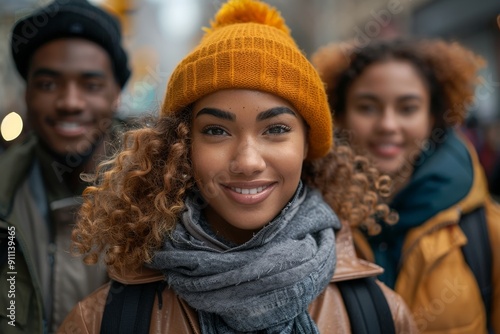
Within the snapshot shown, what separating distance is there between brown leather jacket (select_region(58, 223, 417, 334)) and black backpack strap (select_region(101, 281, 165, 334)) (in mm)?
33

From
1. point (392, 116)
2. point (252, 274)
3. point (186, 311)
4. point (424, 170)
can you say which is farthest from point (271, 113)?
point (424, 170)

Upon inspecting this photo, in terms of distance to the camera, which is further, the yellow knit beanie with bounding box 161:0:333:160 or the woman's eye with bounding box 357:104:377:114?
the woman's eye with bounding box 357:104:377:114

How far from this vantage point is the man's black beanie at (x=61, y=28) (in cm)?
272

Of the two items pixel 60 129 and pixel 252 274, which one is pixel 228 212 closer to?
pixel 252 274

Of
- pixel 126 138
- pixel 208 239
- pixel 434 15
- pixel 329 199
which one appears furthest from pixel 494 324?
pixel 434 15

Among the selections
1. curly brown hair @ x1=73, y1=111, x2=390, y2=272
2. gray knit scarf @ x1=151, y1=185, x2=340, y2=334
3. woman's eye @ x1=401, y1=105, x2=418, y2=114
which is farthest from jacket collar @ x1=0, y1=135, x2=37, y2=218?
woman's eye @ x1=401, y1=105, x2=418, y2=114

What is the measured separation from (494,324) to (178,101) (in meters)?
1.98

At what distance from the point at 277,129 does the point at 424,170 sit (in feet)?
4.14

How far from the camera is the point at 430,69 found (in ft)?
10.0

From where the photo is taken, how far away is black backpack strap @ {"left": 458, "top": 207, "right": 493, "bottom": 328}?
8.14ft

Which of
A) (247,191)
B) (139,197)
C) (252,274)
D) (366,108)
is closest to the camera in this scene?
(252,274)

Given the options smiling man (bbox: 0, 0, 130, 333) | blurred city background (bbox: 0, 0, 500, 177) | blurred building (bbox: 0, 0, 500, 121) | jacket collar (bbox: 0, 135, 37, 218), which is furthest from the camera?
blurred building (bbox: 0, 0, 500, 121)

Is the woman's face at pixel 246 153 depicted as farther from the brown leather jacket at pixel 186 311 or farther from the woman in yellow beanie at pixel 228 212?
the brown leather jacket at pixel 186 311

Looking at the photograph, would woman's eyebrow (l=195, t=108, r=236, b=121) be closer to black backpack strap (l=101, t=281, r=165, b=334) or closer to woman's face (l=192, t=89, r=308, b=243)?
woman's face (l=192, t=89, r=308, b=243)
